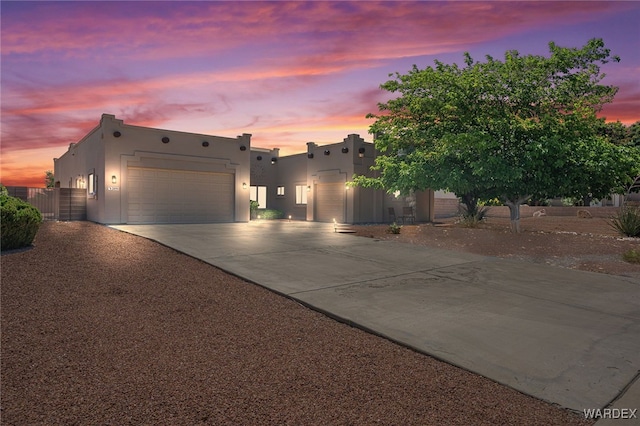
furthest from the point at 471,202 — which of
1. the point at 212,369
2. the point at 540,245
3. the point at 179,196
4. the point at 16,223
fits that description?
the point at 16,223

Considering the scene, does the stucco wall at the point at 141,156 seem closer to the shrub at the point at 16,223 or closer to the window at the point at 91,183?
the window at the point at 91,183

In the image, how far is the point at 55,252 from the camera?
816 centimetres

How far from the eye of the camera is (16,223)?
322 inches

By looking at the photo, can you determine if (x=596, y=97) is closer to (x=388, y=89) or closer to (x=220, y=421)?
(x=388, y=89)

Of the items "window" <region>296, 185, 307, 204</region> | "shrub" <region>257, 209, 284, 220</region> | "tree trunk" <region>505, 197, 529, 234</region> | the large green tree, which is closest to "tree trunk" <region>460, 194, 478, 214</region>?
the large green tree

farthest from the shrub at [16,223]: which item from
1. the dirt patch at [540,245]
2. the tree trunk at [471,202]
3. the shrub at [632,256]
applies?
the tree trunk at [471,202]

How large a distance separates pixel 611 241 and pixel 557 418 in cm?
1125

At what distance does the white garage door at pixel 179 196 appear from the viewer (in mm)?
18469

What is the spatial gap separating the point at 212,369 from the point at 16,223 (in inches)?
296

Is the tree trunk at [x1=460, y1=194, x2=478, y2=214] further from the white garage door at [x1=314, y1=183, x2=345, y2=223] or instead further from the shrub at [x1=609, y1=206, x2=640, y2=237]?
the white garage door at [x1=314, y1=183, x2=345, y2=223]

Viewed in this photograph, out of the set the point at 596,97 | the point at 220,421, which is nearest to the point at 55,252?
the point at 220,421

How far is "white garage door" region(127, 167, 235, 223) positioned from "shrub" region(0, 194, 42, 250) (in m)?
9.88
